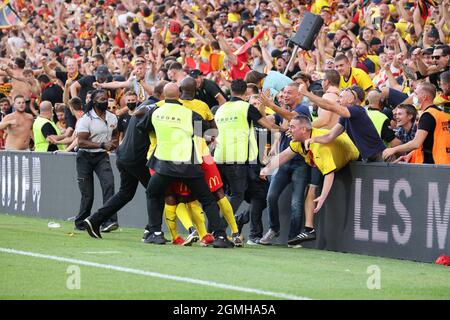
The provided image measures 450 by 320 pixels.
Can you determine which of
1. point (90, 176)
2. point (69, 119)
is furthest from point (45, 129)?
point (90, 176)

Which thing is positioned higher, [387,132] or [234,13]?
[234,13]

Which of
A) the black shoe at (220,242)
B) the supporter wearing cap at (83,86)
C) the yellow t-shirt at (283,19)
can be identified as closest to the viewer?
the black shoe at (220,242)

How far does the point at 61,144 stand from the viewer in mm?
20359

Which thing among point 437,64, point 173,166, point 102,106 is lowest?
point 173,166

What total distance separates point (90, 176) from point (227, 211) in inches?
145

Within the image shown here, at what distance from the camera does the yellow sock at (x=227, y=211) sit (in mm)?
13883

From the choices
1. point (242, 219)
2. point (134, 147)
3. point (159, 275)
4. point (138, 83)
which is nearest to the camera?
point (159, 275)

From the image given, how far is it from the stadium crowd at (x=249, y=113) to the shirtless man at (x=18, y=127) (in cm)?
3

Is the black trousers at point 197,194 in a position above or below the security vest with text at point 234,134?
below

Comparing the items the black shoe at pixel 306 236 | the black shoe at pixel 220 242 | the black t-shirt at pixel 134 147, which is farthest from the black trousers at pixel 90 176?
the black shoe at pixel 306 236

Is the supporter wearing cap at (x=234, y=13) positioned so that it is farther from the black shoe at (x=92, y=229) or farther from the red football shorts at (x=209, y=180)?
the red football shorts at (x=209, y=180)

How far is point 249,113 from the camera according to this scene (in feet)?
46.3

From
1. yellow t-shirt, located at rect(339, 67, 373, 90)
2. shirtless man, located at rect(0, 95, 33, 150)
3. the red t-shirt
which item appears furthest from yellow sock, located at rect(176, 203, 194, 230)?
shirtless man, located at rect(0, 95, 33, 150)

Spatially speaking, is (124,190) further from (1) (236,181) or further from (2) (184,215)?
(1) (236,181)
